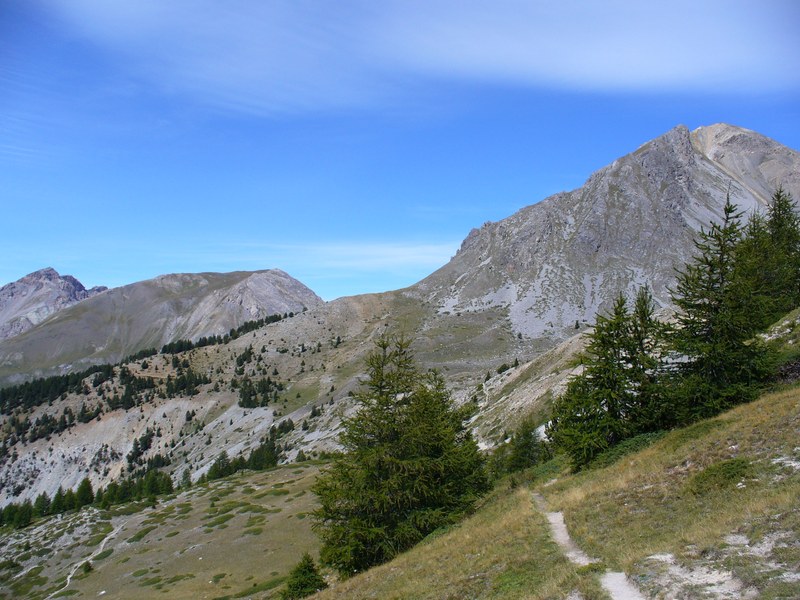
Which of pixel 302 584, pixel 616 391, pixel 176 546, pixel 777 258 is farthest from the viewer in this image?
pixel 176 546

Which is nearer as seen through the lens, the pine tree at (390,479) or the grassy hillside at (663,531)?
the grassy hillside at (663,531)

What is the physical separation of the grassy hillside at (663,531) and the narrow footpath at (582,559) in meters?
0.30

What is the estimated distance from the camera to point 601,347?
3078 centimetres

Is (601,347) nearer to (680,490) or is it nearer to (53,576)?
(680,490)

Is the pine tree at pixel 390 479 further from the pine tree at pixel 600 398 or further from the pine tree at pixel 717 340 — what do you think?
→ the pine tree at pixel 717 340

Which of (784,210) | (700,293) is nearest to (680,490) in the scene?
(700,293)

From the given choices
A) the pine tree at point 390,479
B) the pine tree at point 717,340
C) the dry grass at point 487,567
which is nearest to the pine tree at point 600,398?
the pine tree at point 717,340

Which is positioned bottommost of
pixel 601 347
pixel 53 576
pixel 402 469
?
pixel 53 576

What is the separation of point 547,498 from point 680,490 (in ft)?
32.1

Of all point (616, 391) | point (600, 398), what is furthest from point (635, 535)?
point (616, 391)

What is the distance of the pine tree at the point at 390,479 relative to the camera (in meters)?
28.9

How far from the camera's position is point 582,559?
15.8m

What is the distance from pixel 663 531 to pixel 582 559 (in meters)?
2.78

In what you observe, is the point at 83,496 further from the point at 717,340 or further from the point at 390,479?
the point at 717,340
